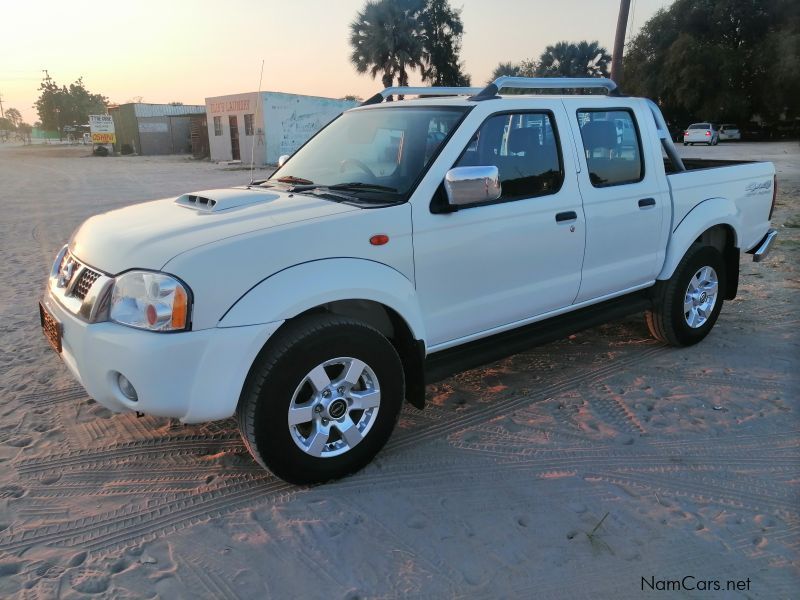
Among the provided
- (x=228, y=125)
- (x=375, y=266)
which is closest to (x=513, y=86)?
(x=375, y=266)

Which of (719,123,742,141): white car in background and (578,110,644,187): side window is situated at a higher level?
(719,123,742,141): white car in background

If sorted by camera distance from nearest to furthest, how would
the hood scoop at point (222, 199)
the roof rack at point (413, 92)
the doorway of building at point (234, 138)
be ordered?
the hood scoop at point (222, 199) < the roof rack at point (413, 92) < the doorway of building at point (234, 138)

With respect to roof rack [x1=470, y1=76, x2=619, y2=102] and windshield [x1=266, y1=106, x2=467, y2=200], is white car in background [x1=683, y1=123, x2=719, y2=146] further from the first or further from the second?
windshield [x1=266, y1=106, x2=467, y2=200]

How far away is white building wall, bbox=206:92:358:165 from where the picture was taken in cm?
3006

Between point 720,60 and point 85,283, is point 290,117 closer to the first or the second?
point 85,283

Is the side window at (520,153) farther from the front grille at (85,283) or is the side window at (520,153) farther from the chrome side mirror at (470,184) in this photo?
the front grille at (85,283)

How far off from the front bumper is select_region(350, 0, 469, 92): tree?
35686 mm

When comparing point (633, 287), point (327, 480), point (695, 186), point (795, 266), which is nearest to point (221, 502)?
point (327, 480)

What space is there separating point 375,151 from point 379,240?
2.99ft

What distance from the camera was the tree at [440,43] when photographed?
37.4 metres

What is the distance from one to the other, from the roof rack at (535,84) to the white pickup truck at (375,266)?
0.06 feet

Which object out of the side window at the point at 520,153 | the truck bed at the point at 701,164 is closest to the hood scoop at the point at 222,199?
the side window at the point at 520,153

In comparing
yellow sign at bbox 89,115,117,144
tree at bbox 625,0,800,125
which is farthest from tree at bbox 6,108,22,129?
tree at bbox 625,0,800,125

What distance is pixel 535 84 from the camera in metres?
3.91
